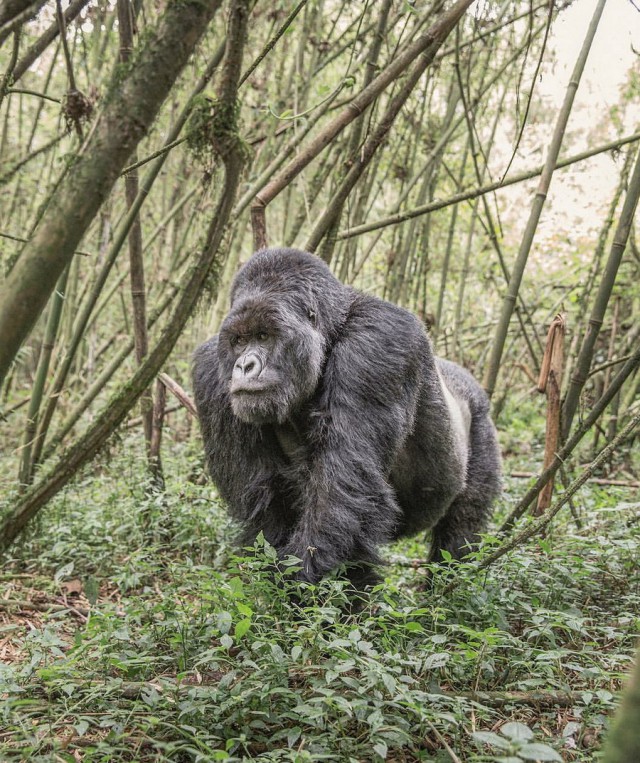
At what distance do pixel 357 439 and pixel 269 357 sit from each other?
56 cm

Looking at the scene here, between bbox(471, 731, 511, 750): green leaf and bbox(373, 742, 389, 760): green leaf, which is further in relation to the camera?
bbox(373, 742, 389, 760): green leaf

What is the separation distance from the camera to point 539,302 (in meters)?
8.95

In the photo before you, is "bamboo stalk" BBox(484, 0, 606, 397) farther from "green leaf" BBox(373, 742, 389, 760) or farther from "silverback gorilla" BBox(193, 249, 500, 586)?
"green leaf" BBox(373, 742, 389, 760)

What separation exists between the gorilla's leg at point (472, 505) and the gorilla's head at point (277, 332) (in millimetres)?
1678

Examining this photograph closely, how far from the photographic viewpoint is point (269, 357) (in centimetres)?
341

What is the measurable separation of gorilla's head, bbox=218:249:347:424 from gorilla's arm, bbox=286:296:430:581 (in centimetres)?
12

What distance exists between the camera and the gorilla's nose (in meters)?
3.30

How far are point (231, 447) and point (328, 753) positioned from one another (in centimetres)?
196

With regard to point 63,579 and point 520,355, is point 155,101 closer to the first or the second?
point 63,579

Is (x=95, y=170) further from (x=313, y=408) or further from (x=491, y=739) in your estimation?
(x=313, y=408)

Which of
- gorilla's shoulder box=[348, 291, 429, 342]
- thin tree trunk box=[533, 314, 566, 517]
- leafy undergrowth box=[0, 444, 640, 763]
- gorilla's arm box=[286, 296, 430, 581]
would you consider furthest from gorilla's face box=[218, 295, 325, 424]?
thin tree trunk box=[533, 314, 566, 517]

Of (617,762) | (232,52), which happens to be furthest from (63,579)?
(617,762)

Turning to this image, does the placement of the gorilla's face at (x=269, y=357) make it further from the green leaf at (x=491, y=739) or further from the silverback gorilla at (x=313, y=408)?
the green leaf at (x=491, y=739)

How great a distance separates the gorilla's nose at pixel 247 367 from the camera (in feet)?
10.8
